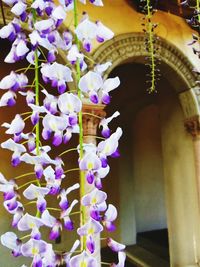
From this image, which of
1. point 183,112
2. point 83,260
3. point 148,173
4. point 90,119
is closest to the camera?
A: point 83,260

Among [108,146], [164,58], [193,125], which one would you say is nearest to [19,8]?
[108,146]

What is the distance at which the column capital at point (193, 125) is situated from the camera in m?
3.66

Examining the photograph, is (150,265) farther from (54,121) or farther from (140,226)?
(54,121)

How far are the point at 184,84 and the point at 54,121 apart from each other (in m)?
3.25

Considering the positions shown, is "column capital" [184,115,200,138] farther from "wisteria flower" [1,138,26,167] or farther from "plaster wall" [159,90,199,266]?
"wisteria flower" [1,138,26,167]

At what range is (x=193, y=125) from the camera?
3.71 metres

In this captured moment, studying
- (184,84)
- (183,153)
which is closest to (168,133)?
(183,153)

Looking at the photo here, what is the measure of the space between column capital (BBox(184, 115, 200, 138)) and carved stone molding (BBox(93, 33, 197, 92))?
1.08 feet

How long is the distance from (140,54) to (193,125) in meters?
0.99

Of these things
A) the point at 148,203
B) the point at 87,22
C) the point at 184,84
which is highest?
the point at 184,84

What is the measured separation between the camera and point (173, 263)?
4031mm

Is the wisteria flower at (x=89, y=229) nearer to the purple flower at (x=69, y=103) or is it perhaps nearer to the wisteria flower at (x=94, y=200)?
the wisteria flower at (x=94, y=200)

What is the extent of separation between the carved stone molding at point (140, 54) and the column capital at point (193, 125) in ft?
1.08

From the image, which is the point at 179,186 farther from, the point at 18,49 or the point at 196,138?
the point at 18,49
